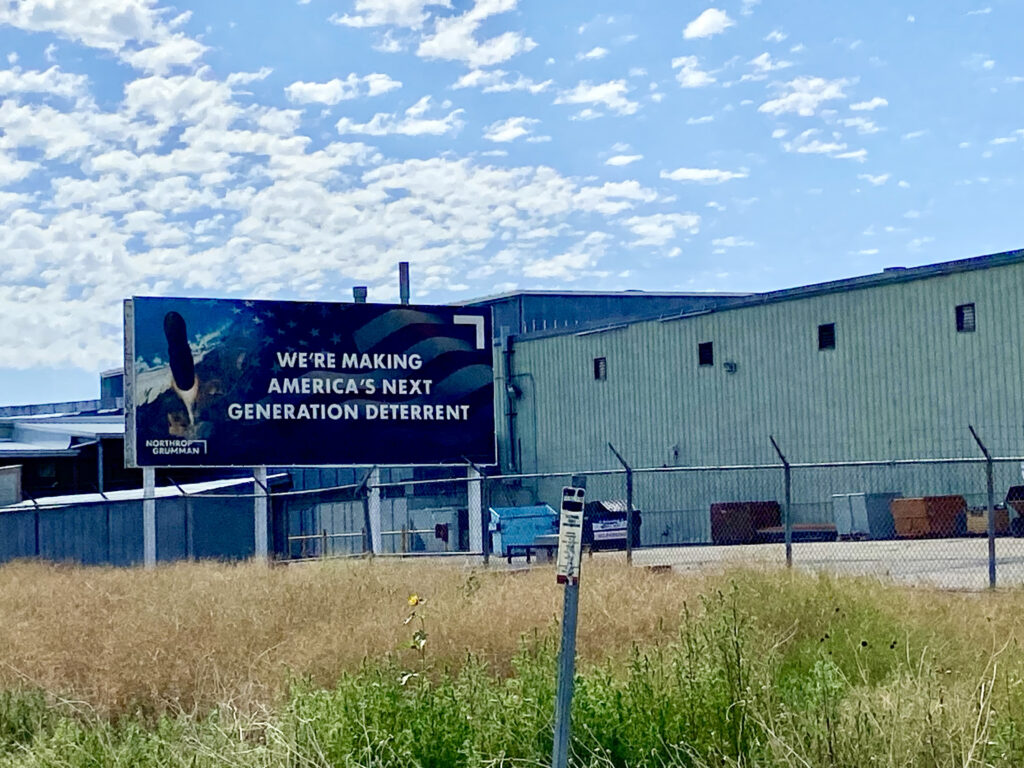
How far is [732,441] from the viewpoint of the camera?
41.2m

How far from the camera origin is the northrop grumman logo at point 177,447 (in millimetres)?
29844

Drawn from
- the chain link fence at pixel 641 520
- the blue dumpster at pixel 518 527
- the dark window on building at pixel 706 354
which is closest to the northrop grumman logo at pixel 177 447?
the chain link fence at pixel 641 520

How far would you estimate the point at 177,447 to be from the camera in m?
29.9

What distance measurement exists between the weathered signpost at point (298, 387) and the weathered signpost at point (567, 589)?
74.8 ft

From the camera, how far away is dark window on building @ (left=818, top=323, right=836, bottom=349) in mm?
38469

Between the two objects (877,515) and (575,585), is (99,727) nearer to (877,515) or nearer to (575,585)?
(575,585)

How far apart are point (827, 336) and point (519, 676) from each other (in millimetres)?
30771

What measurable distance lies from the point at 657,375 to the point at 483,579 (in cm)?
2731

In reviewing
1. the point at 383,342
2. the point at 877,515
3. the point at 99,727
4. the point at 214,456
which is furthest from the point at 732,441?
the point at 99,727

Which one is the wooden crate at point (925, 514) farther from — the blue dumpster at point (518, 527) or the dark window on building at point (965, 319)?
the blue dumpster at point (518, 527)

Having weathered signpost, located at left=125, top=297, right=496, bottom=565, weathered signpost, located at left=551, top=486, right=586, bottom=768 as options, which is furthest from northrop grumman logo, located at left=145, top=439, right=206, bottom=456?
weathered signpost, located at left=551, top=486, right=586, bottom=768

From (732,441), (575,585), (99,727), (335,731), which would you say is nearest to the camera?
(575,585)

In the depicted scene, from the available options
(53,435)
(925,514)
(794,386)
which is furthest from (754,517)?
(53,435)

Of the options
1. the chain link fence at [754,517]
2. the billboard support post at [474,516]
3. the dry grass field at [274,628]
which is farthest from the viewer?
the billboard support post at [474,516]
